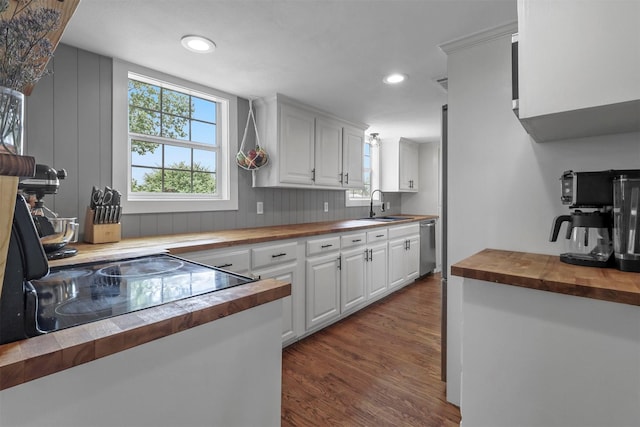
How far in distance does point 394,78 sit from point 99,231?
91.2 inches

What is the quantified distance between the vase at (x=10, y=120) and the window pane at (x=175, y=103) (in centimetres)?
208

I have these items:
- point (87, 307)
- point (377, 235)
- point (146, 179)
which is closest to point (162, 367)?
point (87, 307)

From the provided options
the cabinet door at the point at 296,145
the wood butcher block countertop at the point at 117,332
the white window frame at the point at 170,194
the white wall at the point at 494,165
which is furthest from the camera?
the cabinet door at the point at 296,145

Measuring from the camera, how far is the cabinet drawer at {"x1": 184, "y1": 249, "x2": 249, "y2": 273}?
191cm

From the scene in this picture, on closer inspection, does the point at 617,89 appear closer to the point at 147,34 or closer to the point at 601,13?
the point at 601,13

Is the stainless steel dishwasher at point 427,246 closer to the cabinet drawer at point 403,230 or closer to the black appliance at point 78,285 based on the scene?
the cabinet drawer at point 403,230

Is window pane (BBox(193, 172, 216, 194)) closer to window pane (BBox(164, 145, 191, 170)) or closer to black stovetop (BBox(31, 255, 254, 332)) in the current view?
window pane (BBox(164, 145, 191, 170))

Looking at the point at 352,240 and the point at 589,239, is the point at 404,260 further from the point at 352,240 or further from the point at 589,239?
the point at 589,239

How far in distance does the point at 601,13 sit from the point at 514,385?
4.39ft

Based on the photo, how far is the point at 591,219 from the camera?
1.28 m

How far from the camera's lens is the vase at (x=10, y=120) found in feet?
1.86

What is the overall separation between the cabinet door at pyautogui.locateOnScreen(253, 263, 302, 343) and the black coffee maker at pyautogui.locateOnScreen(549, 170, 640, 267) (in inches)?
Result: 66.7

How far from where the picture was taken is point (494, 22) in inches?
64.4

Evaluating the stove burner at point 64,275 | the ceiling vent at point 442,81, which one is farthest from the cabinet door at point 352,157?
the stove burner at point 64,275
